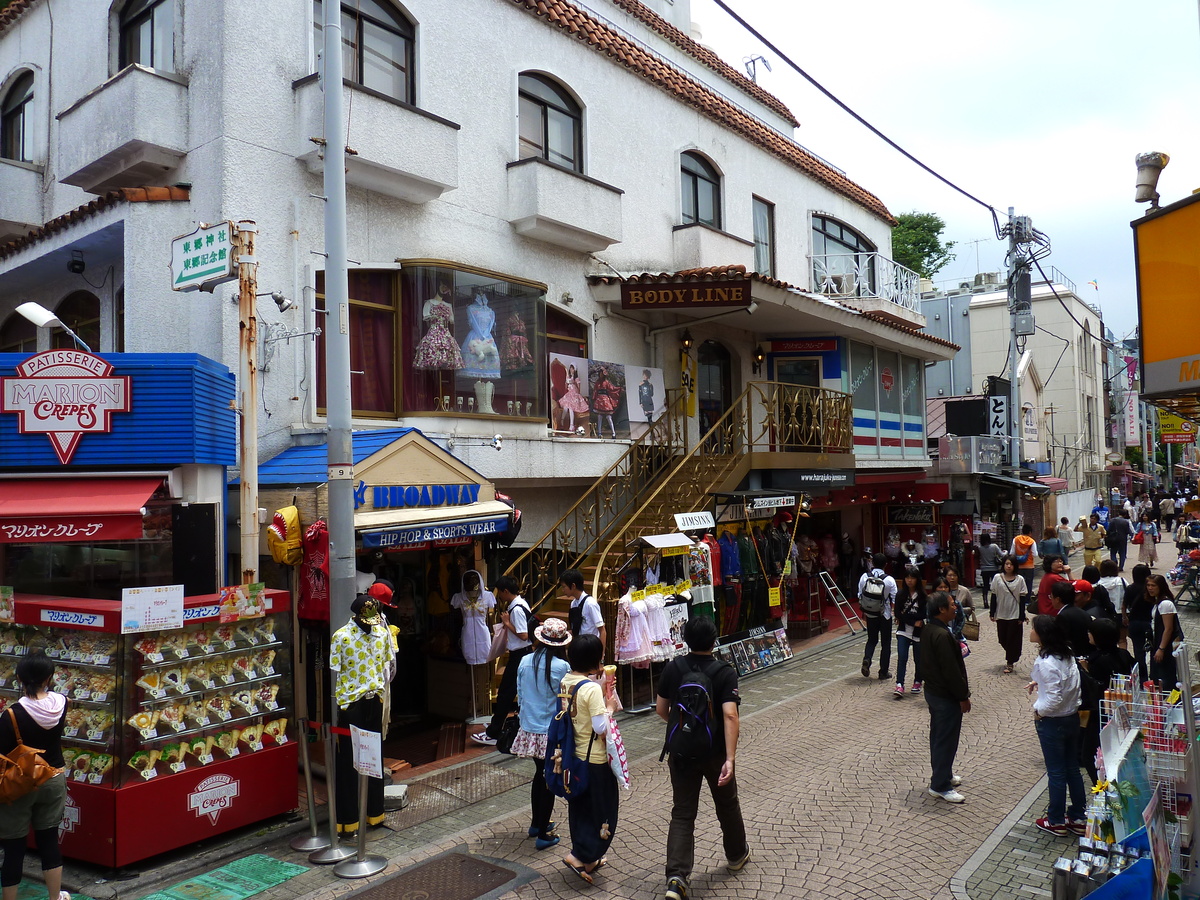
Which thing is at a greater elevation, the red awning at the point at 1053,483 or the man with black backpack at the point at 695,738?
the red awning at the point at 1053,483

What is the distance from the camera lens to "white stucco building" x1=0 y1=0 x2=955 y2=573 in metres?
9.86

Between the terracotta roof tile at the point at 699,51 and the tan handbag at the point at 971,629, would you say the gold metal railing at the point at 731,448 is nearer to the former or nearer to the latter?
the tan handbag at the point at 971,629

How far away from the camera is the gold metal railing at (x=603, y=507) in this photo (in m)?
12.3

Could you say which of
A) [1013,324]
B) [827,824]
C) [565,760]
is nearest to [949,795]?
[827,824]

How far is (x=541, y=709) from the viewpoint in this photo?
688 cm

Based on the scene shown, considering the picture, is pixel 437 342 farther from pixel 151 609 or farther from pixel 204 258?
pixel 151 609

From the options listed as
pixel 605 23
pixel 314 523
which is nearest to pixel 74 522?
pixel 314 523

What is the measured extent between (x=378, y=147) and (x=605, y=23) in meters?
7.78

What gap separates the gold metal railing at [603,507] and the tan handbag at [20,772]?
654 cm

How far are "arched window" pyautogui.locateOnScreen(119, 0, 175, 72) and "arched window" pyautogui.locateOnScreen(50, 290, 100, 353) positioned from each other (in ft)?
10.4

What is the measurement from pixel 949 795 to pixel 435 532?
5487 mm

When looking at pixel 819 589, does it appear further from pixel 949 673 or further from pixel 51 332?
pixel 51 332

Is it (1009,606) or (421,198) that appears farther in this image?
(1009,606)

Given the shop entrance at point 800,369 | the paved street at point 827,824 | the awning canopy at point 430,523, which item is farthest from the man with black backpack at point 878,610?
the shop entrance at point 800,369
